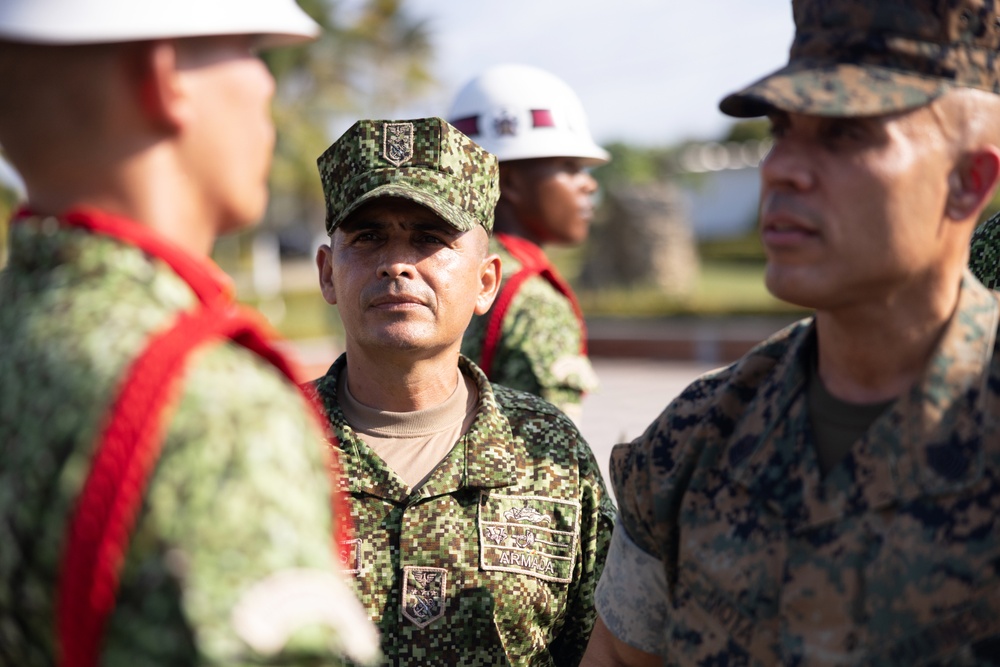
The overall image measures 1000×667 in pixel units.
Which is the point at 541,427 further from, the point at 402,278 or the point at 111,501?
the point at 111,501

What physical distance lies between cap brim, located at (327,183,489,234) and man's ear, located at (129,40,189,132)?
4.03 feet

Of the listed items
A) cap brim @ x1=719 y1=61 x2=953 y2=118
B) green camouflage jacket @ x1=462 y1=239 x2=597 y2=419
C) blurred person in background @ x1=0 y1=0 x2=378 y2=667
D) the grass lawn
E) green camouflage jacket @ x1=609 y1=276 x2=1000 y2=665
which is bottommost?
the grass lawn

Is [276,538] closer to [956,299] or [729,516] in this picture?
[729,516]

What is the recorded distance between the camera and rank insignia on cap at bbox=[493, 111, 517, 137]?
441 cm

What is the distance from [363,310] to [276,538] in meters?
Result: 1.49

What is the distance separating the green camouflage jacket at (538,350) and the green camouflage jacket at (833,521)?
5.13ft

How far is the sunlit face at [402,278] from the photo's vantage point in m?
2.58

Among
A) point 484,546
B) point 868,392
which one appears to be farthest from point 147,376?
point 484,546

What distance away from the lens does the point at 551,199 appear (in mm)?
4312

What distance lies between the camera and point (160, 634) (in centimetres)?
112

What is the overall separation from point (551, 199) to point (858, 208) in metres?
2.71

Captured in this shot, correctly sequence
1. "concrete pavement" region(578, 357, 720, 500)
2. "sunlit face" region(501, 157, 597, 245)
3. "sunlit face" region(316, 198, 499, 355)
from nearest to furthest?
"sunlit face" region(316, 198, 499, 355), "sunlit face" region(501, 157, 597, 245), "concrete pavement" region(578, 357, 720, 500)

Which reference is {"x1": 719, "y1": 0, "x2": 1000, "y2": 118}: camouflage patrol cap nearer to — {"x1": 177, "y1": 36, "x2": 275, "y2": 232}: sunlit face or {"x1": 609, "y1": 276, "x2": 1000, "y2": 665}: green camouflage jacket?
{"x1": 609, "y1": 276, "x2": 1000, "y2": 665}: green camouflage jacket

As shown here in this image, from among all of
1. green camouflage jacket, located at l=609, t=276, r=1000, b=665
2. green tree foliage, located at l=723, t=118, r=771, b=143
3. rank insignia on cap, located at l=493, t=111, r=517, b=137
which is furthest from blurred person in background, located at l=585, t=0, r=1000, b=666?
green tree foliage, located at l=723, t=118, r=771, b=143
